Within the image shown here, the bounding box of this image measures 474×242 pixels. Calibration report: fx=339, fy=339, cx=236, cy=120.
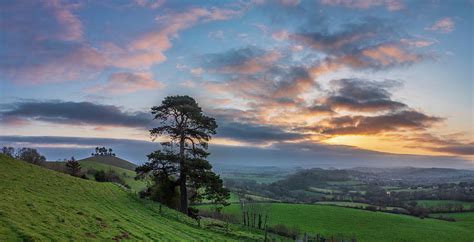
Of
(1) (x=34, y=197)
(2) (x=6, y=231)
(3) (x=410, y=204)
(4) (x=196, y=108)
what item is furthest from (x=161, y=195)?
(3) (x=410, y=204)

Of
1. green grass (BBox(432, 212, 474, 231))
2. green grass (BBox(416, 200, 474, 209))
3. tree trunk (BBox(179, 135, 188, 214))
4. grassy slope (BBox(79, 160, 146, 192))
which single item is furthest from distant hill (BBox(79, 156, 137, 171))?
green grass (BBox(432, 212, 474, 231))

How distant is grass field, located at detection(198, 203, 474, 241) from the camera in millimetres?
78875

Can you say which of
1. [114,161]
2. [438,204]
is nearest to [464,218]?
[438,204]

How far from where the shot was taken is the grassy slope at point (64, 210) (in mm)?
18844

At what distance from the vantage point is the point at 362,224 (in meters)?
89.1

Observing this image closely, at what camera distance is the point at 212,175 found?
152 ft

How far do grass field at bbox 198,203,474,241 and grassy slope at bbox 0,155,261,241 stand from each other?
4942 centimetres

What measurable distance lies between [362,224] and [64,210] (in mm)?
81808

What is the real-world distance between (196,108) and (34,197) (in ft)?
82.7

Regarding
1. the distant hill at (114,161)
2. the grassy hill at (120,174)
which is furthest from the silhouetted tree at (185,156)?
the distant hill at (114,161)

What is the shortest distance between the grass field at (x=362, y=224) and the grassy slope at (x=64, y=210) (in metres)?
49.4

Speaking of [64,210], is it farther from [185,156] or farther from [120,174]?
[120,174]

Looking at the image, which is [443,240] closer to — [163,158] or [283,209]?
[283,209]

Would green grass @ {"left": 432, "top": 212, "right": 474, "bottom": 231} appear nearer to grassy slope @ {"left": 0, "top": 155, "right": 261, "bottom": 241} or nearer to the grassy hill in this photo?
grassy slope @ {"left": 0, "top": 155, "right": 261, "bottom": 241}
